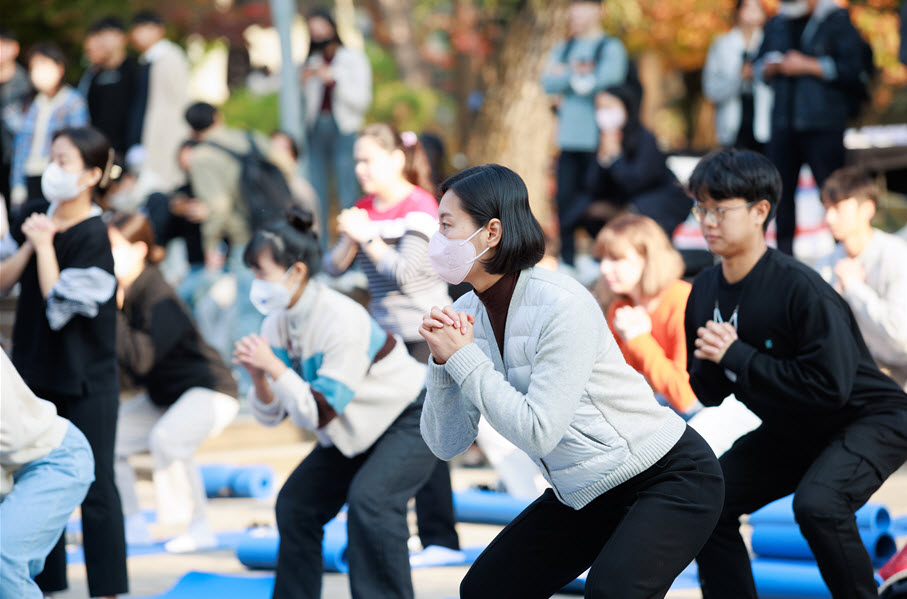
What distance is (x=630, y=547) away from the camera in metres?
3.49

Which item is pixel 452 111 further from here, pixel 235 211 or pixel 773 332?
pixel 773 332

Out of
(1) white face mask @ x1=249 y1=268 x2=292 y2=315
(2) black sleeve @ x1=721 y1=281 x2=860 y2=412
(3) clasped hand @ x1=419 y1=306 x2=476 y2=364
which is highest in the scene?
(3) clasped hand @ x1=419 y1=306 x2=476 y2=364

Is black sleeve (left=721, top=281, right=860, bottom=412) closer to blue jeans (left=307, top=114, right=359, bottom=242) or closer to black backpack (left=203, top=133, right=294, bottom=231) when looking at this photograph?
black backpack (left=203, top=133, right=294, bottom=231)

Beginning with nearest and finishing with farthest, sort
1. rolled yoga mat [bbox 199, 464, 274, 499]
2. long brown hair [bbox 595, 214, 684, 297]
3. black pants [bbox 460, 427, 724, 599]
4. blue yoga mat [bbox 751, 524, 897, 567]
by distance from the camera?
black pants [bbox 460, 427, 724, 599] → blue yoga mat [bbox 751, 524, 897, 567] → long brown hair [bbox 595, 214, 684, 297] → rolled yoga mat [bbox 199, 464, 274, 499]

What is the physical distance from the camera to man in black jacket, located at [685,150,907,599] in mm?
4227

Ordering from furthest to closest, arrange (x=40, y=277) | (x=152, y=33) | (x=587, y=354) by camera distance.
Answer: (x=152, y=33), (x=40, y=277), (x=587, y=354)

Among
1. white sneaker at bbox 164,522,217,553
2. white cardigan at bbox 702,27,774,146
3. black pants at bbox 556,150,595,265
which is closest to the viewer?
white sneaker at bbox 164,522,217,553

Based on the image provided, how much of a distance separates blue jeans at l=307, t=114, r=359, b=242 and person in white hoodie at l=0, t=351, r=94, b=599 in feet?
19.5

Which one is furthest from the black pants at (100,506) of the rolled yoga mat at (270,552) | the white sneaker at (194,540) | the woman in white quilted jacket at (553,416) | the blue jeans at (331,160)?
the blue jeans at (331,160)

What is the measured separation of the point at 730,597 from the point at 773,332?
901 mm

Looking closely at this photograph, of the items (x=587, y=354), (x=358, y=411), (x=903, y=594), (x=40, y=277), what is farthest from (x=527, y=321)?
(x=40, y=277)

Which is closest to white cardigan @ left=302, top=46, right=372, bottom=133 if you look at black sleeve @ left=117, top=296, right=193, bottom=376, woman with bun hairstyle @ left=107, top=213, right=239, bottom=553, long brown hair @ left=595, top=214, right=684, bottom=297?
woman with bun hairstyle @ left=107, top=213, right=239, bottom=553

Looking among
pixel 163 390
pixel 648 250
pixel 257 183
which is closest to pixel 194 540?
pixel 163 390

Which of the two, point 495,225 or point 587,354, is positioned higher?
point 495,225
